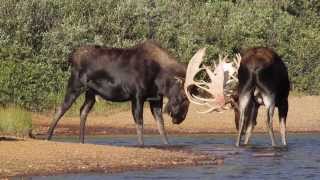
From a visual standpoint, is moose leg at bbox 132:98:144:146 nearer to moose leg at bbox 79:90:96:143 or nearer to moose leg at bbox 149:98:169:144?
moose leg at bbox 149:98:169:144

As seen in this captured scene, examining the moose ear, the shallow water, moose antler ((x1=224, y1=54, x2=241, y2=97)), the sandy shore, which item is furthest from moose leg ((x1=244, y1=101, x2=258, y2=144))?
the sandy shore

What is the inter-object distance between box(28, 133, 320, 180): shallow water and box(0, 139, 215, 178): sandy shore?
1.33 feet

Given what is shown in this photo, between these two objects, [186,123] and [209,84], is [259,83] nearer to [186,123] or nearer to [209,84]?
[209,84]

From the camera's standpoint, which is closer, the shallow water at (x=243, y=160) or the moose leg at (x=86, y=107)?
the shallow water at (x=243, y=160)

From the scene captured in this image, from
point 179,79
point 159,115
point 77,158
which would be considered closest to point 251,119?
point 179,79

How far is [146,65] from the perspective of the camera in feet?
67.5

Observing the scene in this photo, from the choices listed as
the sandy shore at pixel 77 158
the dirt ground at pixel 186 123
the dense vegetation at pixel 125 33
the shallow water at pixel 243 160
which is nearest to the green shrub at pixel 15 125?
the shallow water at pixel 243 160

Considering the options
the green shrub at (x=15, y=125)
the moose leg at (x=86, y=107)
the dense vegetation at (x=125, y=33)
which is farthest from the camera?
the dense vegetation at (x=125, y=33)

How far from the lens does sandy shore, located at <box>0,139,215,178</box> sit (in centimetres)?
1488

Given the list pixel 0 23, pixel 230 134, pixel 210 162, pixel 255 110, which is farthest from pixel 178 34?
pixel 210 162

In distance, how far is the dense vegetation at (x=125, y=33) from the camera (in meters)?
30.6

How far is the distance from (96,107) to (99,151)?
1298 cm

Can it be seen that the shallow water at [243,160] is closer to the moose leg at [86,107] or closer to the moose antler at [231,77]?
the moose leg at [86,107]

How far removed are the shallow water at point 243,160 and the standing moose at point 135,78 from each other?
1.13 meters
